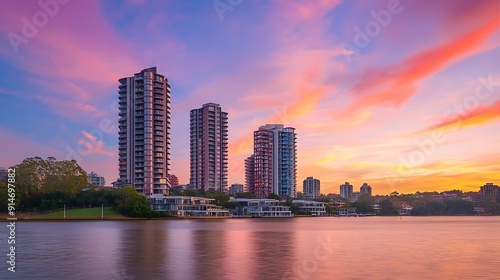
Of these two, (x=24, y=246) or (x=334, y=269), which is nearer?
(x=334, y=269)

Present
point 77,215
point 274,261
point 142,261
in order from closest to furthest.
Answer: point 142,261, point 274,261, point 77,215

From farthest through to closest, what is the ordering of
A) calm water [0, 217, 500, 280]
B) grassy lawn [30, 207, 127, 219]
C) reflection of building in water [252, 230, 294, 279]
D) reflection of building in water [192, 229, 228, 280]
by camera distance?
grassy lawn [30, 207, 127, 219] < calm water [0, 217, 500, 280] < reflection of building in water [252, 230, 294, 279] < reflection of building in water [192, 229, 228, 280]

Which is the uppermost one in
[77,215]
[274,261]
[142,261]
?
[142,261]

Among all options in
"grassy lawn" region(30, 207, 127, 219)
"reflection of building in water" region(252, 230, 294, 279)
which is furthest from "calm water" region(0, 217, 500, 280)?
"grassy lawn" region(30, 207, 127, 219)

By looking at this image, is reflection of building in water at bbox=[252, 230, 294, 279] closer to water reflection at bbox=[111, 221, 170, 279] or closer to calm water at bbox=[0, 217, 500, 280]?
calm water at bbox=[0, 217, 500, 280]

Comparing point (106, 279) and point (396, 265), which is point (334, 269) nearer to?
point (396, 265)

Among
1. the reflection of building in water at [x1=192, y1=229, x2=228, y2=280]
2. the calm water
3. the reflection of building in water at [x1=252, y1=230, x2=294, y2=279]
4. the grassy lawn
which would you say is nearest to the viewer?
the reflection of building in water at [x1=192, y1=229, x2=228, y2=280]

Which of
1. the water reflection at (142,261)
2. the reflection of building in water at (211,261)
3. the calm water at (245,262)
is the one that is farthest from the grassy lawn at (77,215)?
the reflection of building in water at (211,261)

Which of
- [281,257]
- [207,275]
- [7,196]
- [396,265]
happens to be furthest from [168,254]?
[7,196]

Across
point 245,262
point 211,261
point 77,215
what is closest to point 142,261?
point 211,261

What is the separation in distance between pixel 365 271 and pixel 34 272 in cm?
3206

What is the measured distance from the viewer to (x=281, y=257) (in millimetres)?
61031

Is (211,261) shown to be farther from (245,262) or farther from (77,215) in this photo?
(77,215)

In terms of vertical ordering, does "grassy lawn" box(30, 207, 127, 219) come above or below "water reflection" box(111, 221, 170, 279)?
below
